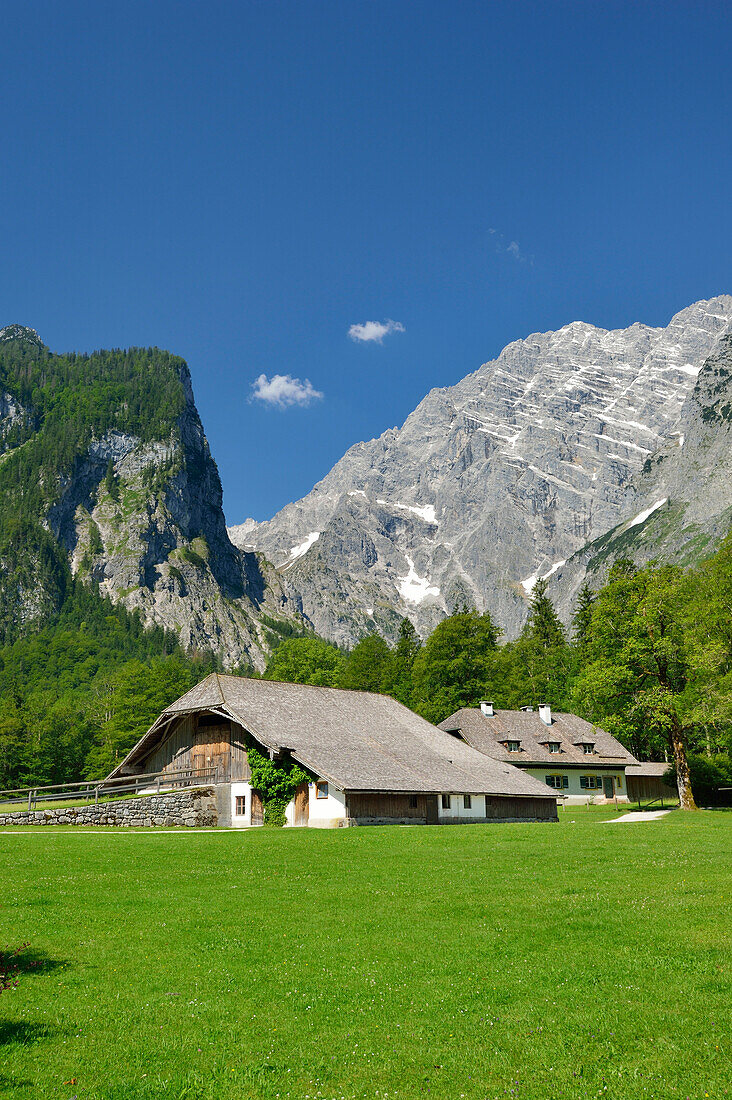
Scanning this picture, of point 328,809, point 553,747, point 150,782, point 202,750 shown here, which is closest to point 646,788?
point 553,747

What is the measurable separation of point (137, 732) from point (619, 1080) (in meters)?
101

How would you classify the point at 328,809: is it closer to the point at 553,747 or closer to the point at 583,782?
the point at 553,747

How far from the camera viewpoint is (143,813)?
4288cm

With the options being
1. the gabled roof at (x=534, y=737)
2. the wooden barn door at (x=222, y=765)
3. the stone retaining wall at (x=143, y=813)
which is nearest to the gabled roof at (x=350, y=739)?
the wooden barn door at (x=222, y=765)

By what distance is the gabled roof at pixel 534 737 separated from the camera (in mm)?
69500

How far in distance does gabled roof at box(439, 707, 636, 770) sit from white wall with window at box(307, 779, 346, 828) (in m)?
28.8

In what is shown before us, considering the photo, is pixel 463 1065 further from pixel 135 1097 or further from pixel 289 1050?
pixel 135 1097

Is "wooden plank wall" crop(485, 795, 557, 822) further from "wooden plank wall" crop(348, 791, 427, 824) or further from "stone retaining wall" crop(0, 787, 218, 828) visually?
"stone retaining wall" crop(0, 787, 218, 828)

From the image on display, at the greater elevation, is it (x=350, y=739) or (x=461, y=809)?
(x=350, y=739)

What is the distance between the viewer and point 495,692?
9475 centimetres

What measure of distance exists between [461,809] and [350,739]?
801 centimetres

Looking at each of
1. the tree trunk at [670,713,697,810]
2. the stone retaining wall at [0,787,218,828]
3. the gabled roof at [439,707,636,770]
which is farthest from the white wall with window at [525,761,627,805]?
the stone retaining wall at [0,787,218,828]

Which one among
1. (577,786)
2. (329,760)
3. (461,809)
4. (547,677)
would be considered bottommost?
(577,786)

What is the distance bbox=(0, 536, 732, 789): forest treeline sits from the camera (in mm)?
54344
